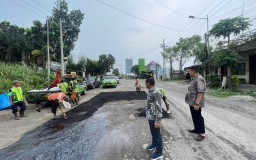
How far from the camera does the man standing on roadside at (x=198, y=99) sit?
496 centimetres

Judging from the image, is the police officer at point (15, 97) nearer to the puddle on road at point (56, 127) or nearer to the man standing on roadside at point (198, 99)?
the puddle on road at point (56, 127)

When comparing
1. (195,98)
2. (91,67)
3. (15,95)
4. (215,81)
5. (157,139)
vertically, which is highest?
(91,67)

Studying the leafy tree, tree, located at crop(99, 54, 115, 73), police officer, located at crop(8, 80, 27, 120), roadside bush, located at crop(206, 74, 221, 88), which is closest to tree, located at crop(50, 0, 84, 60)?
the leafy tree

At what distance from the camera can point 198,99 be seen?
4926 mm

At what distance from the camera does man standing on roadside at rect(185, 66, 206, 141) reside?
496 centimetres

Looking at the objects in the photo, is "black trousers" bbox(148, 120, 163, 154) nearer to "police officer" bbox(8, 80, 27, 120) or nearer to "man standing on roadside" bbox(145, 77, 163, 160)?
"man standing on roadside" bbox(145, 77, 163, 160)

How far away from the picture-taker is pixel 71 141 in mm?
5105

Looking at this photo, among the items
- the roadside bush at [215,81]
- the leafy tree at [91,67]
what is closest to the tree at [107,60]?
the leafy tree at [91,67]

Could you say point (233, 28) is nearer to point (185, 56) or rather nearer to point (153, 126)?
point (153, 126)

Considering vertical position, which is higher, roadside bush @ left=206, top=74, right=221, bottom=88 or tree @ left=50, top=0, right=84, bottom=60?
tree @ left=50, top=0, right=84, bottom=60

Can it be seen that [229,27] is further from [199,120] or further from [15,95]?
[15,95]

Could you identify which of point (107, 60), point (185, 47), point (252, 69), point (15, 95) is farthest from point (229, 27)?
point (107, 60)

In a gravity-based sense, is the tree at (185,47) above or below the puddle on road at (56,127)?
above

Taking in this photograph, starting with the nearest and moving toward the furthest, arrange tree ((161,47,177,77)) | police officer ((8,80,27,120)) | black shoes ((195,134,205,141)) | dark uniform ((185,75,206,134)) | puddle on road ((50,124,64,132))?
1. black shoes ((195,134,205,141))
2. dark uniform ((185,75,206,134))
3. puddle on road ((50,124,64,132))
4. police officer ((8,80,27,120))
5. tree ((161,47,177,77))
